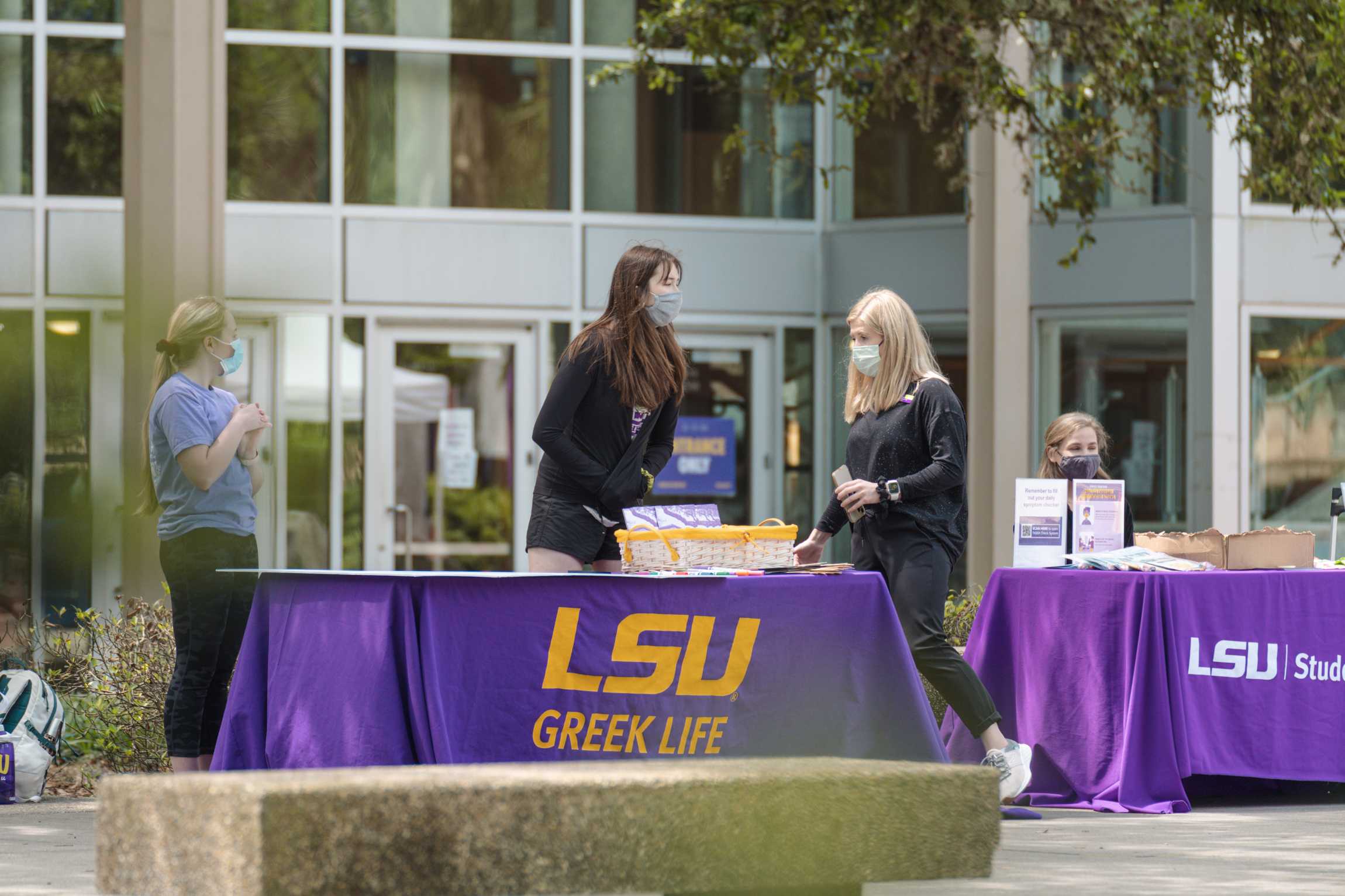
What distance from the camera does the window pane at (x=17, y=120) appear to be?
1254cm

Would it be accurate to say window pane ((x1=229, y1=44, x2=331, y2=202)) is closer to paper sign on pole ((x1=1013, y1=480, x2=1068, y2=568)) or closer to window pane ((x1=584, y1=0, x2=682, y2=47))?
window pane ((x1=584, y1=0, x2=682, y2=47))

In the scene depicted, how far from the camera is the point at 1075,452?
6.68m

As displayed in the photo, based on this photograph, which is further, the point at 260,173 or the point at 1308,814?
the point at 260,173

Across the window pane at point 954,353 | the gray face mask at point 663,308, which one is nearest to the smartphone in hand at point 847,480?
the gray face mask at point 663,308

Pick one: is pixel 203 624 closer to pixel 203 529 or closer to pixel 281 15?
pixel 203 529

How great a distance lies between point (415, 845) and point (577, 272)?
10979 mm

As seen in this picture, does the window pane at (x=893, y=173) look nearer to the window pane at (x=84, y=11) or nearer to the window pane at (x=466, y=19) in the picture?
the window pane at (x=466, y=19)

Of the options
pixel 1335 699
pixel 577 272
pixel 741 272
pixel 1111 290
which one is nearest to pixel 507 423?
pixel 577 272

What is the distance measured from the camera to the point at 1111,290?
12.8 metres

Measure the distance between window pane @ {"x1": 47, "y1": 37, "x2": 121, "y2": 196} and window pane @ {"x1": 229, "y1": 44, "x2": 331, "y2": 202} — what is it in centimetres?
87

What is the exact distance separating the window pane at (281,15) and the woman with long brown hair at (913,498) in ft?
26.7

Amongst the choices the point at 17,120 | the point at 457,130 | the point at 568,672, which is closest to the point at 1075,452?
the point at 568,672

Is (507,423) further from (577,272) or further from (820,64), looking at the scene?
(820,64)

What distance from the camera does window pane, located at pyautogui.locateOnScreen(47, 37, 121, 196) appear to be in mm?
12523
